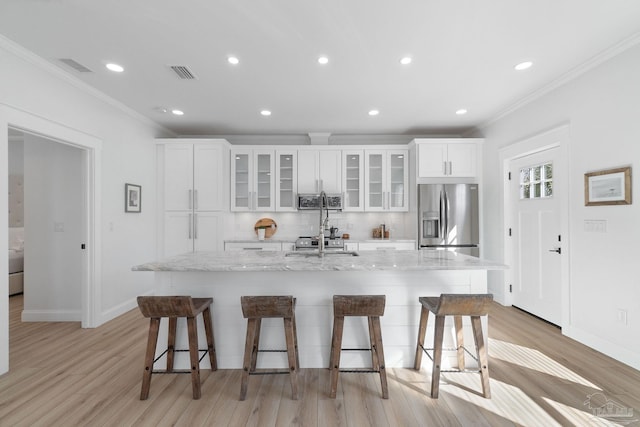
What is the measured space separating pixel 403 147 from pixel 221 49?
3333mm

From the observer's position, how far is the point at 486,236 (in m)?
4.66

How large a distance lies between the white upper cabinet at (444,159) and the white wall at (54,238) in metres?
4.65

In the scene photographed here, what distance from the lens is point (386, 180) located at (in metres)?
5.04

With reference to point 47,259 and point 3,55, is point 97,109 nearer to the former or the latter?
point 3,55

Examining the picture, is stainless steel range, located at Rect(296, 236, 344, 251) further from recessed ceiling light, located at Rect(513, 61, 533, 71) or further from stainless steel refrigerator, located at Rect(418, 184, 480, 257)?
recessed ceiling light, located at Rect(513, 61, 533, 71)

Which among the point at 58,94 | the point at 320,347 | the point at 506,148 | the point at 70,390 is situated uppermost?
the point at 58,94

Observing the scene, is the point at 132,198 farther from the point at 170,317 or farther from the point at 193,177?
the point at 170,317

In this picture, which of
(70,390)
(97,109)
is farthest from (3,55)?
(70,390)

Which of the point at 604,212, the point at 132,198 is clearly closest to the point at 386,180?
the point at 604,212

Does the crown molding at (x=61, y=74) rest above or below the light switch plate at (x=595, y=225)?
above

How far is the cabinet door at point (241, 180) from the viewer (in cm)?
502

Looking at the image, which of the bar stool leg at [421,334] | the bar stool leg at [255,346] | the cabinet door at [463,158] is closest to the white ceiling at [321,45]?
the cabinet door at [463,158]

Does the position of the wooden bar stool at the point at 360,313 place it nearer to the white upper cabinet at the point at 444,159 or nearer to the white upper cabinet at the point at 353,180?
the white upper cabinet at the point at 353,180

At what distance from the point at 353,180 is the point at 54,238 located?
4.16 meters
